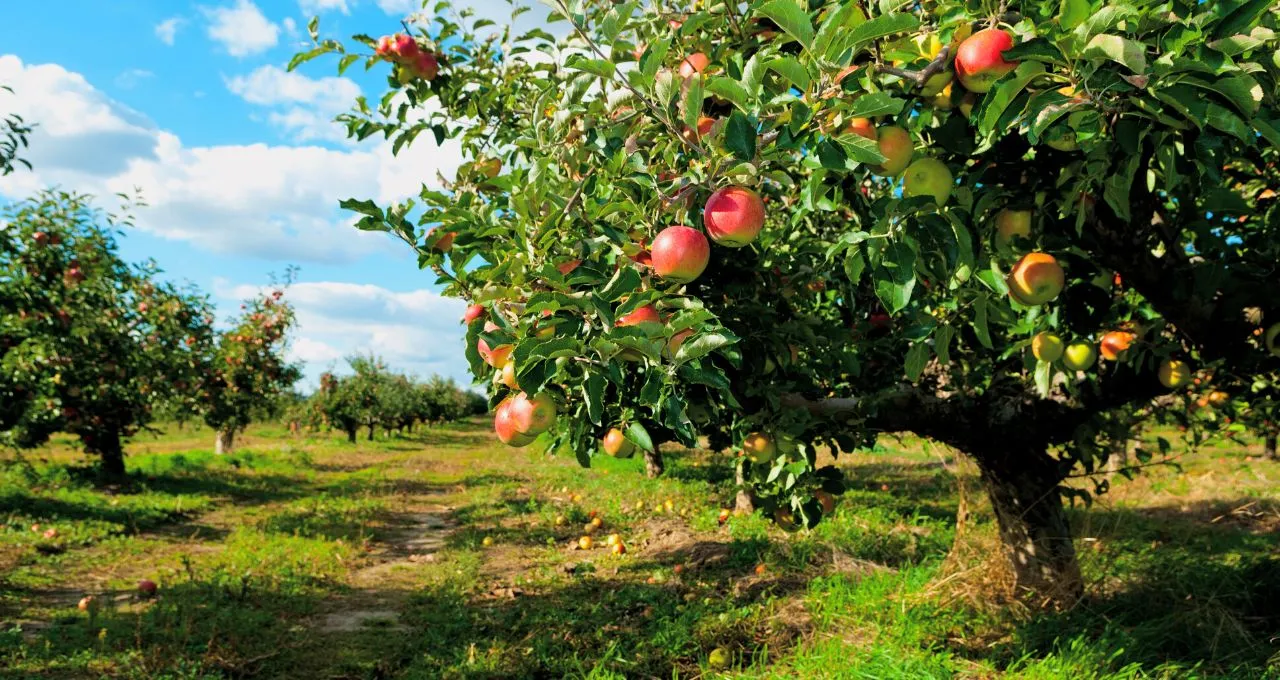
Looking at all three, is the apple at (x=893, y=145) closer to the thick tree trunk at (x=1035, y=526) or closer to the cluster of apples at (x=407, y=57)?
the cluster of apples at (x=407, y=57)

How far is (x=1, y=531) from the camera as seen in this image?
7.71 metres

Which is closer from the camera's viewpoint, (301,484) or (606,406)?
(606,406)

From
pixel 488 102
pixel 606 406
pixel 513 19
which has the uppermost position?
pixel 513 19

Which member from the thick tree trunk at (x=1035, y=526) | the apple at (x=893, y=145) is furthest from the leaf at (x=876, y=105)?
the thick tree trunk at (x=1035, y=526)

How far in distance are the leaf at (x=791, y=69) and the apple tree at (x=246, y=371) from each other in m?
15.2

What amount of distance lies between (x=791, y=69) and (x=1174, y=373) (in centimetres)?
339

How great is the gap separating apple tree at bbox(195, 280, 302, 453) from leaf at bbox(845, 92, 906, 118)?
1532cm

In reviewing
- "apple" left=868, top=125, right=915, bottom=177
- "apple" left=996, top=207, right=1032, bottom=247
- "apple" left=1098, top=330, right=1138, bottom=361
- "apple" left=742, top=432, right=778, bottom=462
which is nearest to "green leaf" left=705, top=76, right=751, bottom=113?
"apple" left=868, top=125, right=915, bottom=177

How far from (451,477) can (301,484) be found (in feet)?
9.83

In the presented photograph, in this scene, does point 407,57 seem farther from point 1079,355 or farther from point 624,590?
point 624,590

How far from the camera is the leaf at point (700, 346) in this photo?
148 centimetres

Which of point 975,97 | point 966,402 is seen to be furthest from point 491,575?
point 975,97

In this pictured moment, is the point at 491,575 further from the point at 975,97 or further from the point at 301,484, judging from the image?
the point at 301,484

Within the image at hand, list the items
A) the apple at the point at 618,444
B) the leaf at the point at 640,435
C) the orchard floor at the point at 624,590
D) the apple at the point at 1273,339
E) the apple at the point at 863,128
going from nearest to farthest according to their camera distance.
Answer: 1. the leaf at the point at 640,435
2. the apple at the point at 863,128
3. the apple at the point at 618,444
4. the apple at the point at 1273,339
5. the orchard floor at the point at 624,590
